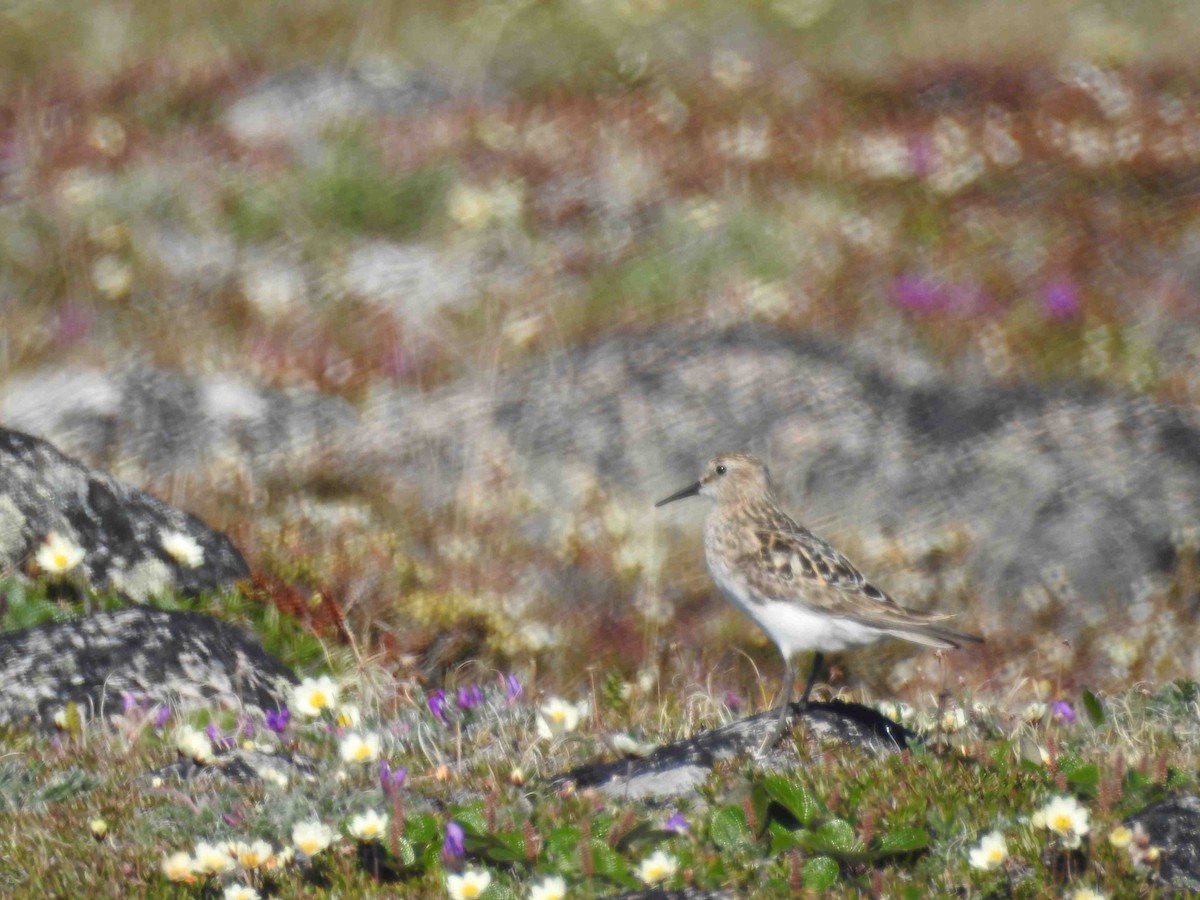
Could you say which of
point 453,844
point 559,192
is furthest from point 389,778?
point 559,192

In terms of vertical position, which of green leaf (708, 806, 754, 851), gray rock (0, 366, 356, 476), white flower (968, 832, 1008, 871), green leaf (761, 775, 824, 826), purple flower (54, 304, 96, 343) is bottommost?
gray rock (0, 366, 356, 476)

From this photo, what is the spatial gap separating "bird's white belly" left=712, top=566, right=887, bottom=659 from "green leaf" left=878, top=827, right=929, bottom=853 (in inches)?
91.3

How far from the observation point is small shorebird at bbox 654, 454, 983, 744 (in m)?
7.64

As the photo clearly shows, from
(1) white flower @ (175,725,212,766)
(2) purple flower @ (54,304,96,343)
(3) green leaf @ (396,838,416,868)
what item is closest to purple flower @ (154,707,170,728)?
(1) white flower @ (175,725,212,766)

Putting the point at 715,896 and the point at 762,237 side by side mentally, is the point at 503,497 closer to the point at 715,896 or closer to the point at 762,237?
the point at 762,237

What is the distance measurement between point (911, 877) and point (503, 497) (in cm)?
632

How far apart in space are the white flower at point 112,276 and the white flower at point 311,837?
26.0 ft

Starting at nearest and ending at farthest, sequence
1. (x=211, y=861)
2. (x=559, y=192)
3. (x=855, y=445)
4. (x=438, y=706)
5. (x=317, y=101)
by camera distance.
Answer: (x=211, y=861), (x=438, y=706), (x=855, y=445), (x=559, y=192), (x=317, y=101)

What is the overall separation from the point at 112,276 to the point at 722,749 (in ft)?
25.9

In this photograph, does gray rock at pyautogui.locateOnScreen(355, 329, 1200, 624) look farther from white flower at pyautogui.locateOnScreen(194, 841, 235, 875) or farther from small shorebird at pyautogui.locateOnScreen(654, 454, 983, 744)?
white flower at pyautogui.locateOnScreen(194, 841, 235, 875)

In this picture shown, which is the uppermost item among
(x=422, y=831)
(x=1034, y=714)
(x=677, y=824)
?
(x=422, y=831)

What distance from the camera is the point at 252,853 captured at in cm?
533

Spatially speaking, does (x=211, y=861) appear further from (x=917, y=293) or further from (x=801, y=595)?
(x=917, y=293)

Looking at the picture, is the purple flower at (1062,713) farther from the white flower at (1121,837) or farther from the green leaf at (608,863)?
the green leaf at (608,863)
